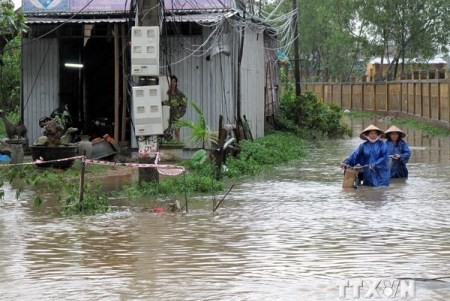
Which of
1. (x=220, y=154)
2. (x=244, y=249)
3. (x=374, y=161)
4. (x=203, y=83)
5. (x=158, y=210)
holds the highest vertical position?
(x=203, y=83)

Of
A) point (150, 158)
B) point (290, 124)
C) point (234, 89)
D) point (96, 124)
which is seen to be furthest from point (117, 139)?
point (290, 124)

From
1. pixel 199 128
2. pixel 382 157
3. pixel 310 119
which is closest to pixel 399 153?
pixel 382 157

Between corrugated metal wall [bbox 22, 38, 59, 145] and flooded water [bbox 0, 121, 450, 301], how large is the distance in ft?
21.4

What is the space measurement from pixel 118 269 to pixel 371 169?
7.82 m

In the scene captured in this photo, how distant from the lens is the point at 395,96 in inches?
1842

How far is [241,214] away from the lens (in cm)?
1360

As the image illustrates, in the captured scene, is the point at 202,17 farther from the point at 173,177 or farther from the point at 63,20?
the point at 173,177

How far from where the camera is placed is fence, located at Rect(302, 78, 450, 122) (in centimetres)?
3556

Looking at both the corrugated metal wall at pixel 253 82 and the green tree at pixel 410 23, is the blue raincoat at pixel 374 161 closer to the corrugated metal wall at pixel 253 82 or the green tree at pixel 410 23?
the corrugated metal wall at pixel 253 82

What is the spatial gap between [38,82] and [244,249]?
12959mm

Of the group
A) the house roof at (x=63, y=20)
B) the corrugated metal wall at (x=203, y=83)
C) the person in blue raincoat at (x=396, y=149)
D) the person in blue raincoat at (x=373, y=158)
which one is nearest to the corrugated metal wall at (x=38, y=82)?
the house roof at (x=63, y=20)

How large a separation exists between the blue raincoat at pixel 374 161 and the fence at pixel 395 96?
1764cm

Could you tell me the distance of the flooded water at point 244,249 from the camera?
871 centimetres

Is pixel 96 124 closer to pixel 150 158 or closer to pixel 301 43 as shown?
pixel 150 158
